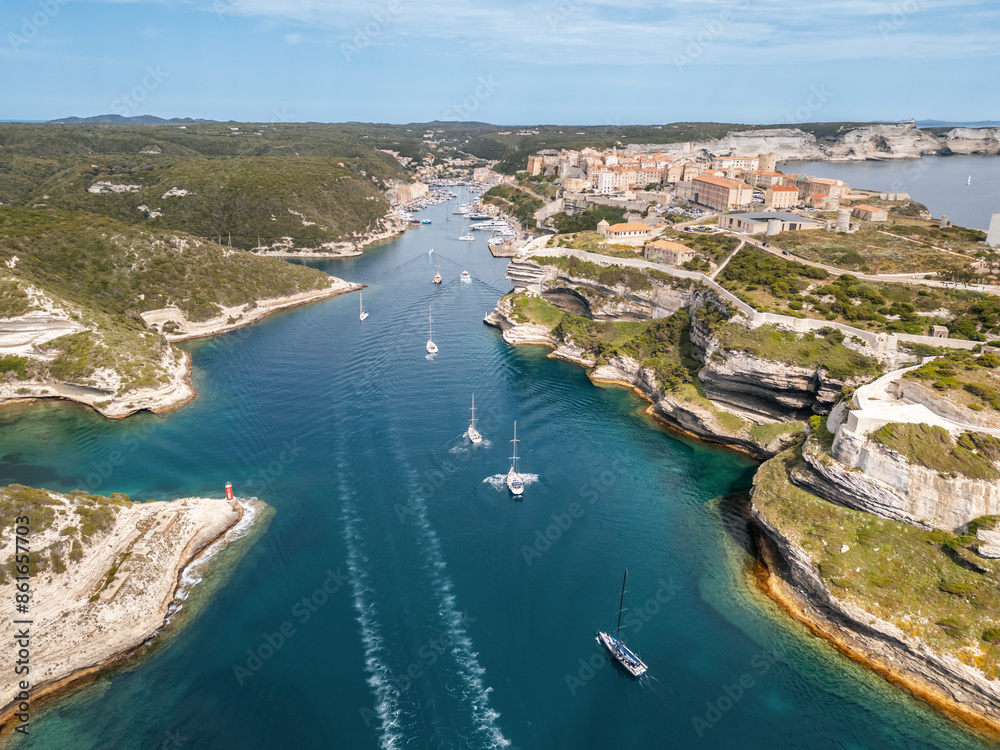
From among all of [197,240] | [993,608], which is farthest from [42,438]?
[993,608]

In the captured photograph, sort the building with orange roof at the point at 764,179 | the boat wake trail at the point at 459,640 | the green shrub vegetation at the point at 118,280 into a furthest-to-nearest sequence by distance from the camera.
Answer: the building with orange roof at the point at 764,179 → the green shrub vegetation at the point at 118,280 → the boat wake trail at the point at 459,640

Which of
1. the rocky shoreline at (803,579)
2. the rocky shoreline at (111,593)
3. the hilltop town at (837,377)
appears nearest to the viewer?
the rocky shoreline at (803,579)

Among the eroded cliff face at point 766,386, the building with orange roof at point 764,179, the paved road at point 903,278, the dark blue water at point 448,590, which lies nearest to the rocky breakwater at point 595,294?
the paved road at point 903,278

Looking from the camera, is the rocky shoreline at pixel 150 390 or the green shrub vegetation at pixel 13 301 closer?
the rocky shoreline at pixel 150 390

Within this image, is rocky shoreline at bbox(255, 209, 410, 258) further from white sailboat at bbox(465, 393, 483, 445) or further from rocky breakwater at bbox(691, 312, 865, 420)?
rocky breakwater at bbox(691, 312, 865, 420)

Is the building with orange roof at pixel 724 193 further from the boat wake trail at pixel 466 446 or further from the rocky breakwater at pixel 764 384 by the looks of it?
the boat wake trail at pixel 466 446

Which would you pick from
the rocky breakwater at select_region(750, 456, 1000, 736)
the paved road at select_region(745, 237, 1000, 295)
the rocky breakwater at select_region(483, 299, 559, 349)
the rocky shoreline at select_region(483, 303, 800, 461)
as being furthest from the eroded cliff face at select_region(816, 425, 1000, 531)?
the rocky breakwater at select_region(483, 299, 559, 349)
